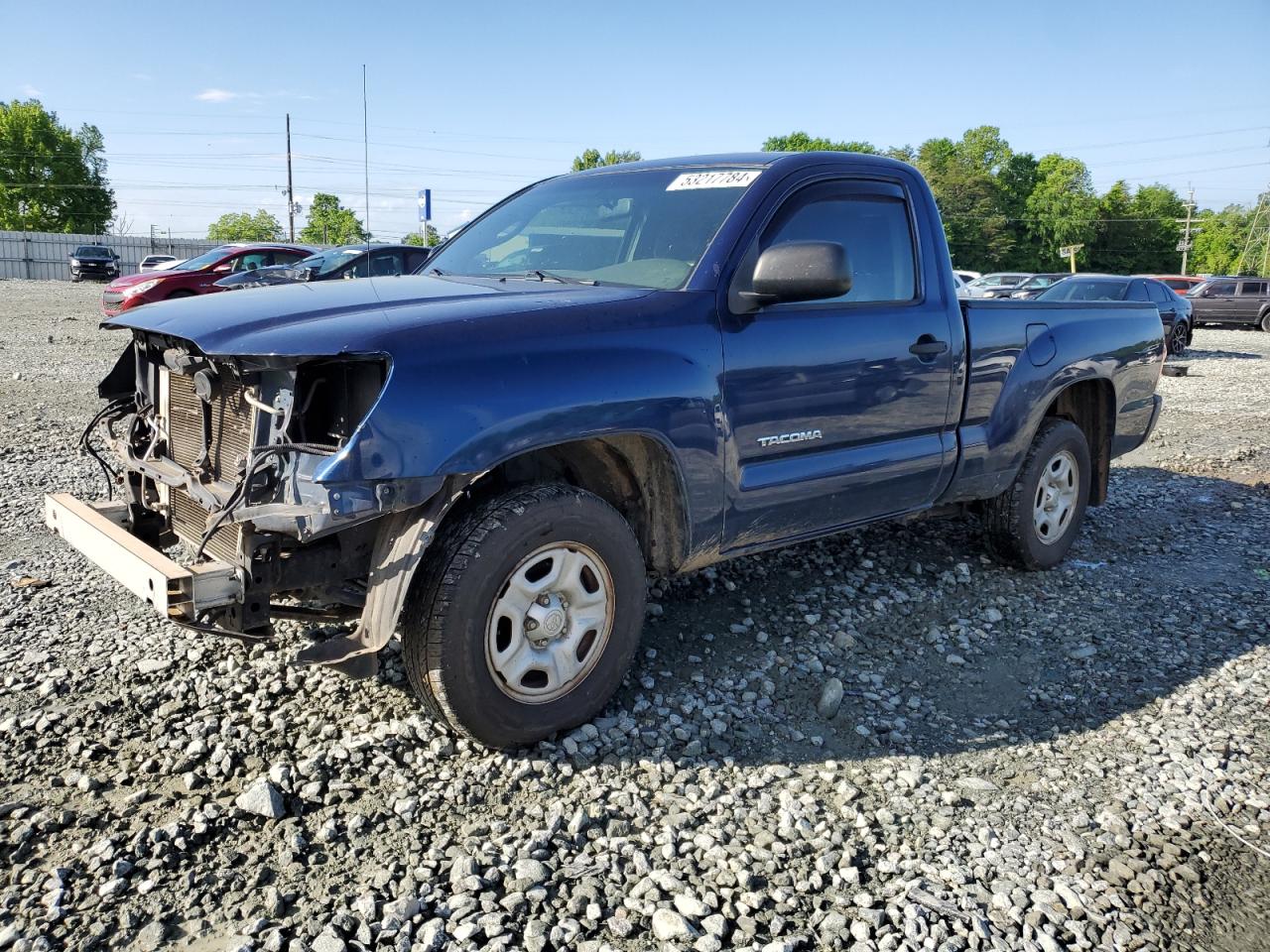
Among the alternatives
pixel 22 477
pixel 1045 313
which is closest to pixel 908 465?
pixel 1045 313

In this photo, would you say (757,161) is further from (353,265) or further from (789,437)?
(353,265)

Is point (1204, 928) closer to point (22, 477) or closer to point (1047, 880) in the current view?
point (1047, 880)

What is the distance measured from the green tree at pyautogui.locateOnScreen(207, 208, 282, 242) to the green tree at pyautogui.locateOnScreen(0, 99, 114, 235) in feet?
81.8

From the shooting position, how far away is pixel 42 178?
78.3m

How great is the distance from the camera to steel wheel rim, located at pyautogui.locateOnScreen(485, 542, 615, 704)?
10.4 feet

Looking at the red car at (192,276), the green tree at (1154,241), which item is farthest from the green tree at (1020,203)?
the red car at (192,276)

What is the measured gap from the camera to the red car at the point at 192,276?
1633 cm

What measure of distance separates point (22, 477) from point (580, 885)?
560 centimetres

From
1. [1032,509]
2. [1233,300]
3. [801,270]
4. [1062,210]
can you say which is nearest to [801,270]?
[801,270]

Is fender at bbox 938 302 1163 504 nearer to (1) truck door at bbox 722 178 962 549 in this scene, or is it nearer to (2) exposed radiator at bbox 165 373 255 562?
(1) truck door at bbox 722 178 962 549

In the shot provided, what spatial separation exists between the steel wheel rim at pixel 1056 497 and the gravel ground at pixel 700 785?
0.52 metres

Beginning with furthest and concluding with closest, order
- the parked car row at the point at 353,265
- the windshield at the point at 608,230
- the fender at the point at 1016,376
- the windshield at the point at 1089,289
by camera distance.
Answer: the windshield at the point at 1089,289
the parked car row at the point at 353,265
the fender at the point at 1016,376
the windshield at the point at 608,230

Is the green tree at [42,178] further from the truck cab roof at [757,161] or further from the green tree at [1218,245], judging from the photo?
the green tree at [1218,245]

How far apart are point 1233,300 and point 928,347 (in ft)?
99.4
